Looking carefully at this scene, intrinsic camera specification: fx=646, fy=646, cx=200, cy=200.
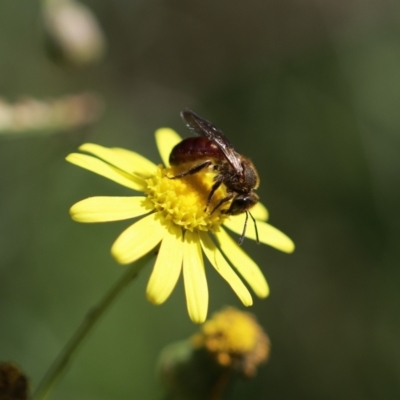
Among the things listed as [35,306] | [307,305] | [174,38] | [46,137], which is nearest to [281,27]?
[174,38]

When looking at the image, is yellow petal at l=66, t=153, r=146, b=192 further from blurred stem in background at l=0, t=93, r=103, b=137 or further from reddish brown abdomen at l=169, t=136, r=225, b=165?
blurred stem in background at l=0, t=93, r=103, b=137

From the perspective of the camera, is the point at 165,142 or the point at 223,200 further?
the point at 165,142

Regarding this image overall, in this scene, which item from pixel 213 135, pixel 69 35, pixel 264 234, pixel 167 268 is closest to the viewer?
pixel 167 268

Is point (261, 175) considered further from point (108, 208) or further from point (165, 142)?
point (108, 208)

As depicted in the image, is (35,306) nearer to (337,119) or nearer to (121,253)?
(121,253)

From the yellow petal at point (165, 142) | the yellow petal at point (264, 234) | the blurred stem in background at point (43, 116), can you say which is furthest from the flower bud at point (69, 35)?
the yellow petal at point (264, 234)

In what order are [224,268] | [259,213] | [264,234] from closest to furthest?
1. [224,268]
2. [264,234]
3. [259,213]

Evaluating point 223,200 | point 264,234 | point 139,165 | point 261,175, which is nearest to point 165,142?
point 139,165

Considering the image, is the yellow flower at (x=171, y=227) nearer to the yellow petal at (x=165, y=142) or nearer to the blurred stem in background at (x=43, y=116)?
the yellow petal at (x=165, y=142)
